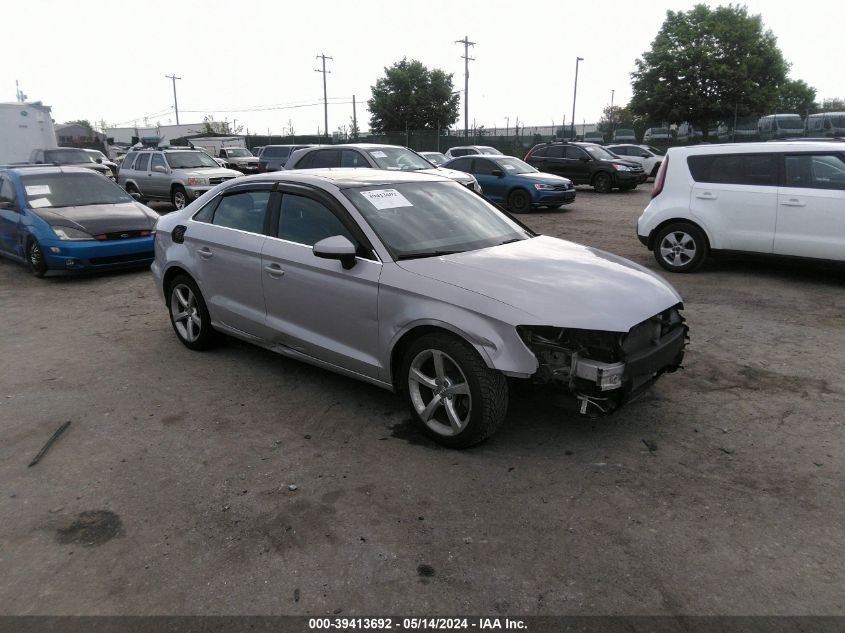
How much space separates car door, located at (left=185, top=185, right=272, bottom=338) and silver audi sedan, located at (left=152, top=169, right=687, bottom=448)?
0.01 metres

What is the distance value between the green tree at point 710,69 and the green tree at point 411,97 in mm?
21525

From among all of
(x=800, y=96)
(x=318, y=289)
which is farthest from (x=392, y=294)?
(x=800, y=96)

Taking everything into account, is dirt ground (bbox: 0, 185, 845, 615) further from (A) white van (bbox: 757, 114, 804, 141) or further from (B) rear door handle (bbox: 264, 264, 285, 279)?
(A) white van (bbox: 757, 114, 804, 141)

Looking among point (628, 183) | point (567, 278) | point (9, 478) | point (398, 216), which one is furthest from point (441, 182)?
point (628, 183)

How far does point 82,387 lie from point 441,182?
334 cm

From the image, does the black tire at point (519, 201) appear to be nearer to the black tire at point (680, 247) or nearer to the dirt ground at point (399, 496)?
the black tire at point (680, 247)

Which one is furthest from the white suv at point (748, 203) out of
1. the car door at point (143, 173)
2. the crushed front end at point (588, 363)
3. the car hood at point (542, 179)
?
the car door at point (143, 173)

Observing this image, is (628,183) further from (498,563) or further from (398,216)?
(498,563)

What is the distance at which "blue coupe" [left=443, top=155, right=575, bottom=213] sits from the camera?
15727 mm

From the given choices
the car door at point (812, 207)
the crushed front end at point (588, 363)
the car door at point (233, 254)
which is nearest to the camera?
the crushed front end at point (588, 363)

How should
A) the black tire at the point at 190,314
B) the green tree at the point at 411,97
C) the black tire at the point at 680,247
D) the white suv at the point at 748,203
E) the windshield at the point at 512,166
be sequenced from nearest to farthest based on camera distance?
the black tire at the point at 190,314
the white suv at the point at 748,203
the black tire at the point at 680,247
the windshield at the point at 512,166
the green tree at the point at 411,97

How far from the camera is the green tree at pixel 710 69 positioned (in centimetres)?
3884

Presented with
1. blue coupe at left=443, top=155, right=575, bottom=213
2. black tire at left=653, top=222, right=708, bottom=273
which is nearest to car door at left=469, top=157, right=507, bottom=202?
blue coupe at left=443, top=155, right=575, bottom=213

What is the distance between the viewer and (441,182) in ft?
16.5
